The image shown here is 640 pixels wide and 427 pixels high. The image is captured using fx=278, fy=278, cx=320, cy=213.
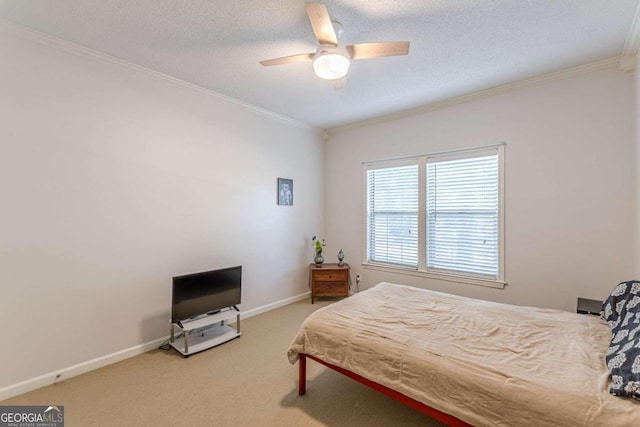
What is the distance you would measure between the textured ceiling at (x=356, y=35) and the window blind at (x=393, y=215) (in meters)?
1.29

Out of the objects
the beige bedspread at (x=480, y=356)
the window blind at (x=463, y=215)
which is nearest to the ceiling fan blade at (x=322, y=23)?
the beige bedspread at (x=480, y=356)

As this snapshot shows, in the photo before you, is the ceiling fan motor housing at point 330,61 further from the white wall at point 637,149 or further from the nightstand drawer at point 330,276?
the nightstand drawer at point 330,276

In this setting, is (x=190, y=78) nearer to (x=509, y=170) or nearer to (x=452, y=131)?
(x=452, y=131)

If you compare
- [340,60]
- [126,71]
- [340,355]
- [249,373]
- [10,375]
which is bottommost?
[249,373]

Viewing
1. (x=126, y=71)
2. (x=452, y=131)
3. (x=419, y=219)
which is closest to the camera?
(x=126, y=71)

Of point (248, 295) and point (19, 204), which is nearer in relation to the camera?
point (19, 204)

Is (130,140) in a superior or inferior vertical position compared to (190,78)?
inferior

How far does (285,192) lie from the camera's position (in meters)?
4.13

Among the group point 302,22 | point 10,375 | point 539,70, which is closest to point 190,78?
point 302,22

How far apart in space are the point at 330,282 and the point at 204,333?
5.95 ft

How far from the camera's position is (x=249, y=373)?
2.40 m

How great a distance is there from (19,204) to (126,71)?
1.45m

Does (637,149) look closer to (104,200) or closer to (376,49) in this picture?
(376,49)

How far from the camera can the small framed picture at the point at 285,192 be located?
4.05 m
